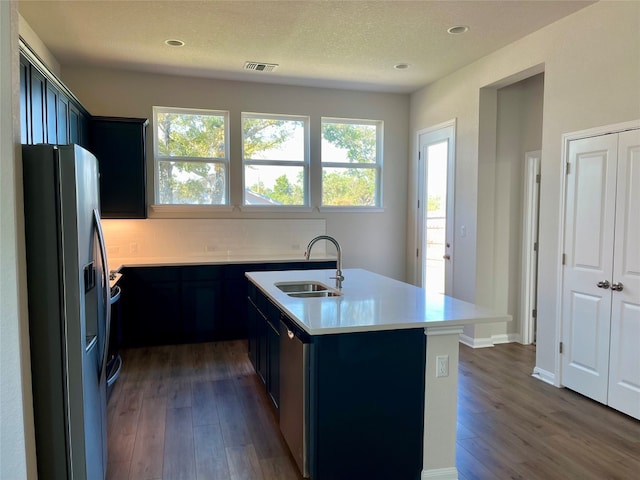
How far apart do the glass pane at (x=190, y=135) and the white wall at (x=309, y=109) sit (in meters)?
0.16

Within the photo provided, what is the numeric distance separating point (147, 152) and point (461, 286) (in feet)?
12.6

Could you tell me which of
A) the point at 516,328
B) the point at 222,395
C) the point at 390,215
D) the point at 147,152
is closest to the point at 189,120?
the point at 147,152

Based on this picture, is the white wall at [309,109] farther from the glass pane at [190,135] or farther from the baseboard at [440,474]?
the baseboard at [440,474]

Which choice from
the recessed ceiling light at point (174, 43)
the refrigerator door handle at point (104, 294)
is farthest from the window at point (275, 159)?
the refrigerator door handle at point (104, 294)

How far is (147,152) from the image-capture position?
495cm

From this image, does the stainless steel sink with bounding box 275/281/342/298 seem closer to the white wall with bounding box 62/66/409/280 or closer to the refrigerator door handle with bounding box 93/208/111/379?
the refrigerator door handle with bounding box 93/208/111/379

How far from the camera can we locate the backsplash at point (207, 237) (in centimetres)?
495

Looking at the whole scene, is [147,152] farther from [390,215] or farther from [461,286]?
[461,286]

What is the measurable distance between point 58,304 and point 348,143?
183 inches

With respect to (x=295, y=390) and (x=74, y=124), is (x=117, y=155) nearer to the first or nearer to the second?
(x=74, y=124)

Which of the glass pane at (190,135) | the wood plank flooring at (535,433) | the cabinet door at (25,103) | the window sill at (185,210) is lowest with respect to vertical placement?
the wood plank flooring at (535,433)

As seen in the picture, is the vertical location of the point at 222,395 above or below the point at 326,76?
below

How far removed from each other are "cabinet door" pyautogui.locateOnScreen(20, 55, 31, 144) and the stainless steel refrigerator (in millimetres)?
1134

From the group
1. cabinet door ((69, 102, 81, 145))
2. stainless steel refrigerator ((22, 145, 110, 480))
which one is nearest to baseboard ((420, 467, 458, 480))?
stainless steel refrigerator ((22, 145, 110, 480))
